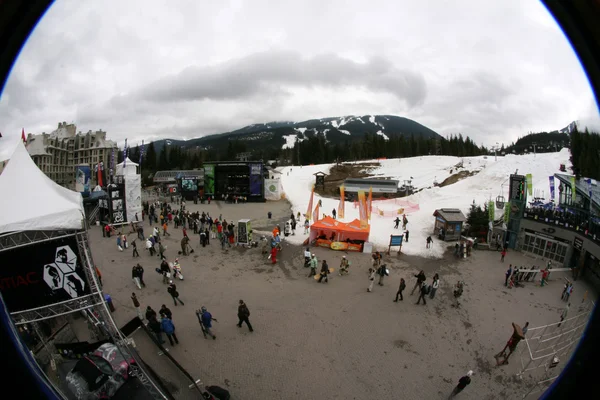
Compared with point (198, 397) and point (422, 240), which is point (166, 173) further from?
point (198, 397)

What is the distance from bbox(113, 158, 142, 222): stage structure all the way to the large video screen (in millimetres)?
15049

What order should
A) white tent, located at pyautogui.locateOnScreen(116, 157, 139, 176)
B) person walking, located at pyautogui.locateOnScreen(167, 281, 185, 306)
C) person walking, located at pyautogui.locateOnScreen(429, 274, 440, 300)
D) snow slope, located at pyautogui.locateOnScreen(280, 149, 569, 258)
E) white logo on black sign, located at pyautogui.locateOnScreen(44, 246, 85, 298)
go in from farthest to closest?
white tent, located at pyautogui.locateOnScreen(116, 157, 139, 176) → snow slope, located at pyautogui.locateOnScreen(280, 149, 569, 258) → person walking, located at pyautogui.locateOnScreen(429, 274, 440, 300) → person walking, located at pyautogui.locateOnScreen(167, 281, 185, 306) → white logo on black sign, located at pyautogui.locateOnScreen(44, 246, 85, 298)

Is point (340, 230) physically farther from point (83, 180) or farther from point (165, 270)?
point (83, 180)

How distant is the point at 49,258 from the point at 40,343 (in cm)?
257

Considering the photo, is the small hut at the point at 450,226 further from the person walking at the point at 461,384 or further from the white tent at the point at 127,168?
the white tent at the point at 127,168

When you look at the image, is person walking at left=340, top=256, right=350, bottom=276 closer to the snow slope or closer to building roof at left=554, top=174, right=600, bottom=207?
the snow slope

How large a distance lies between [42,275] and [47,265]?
9.5 inches

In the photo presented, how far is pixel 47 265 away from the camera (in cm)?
678

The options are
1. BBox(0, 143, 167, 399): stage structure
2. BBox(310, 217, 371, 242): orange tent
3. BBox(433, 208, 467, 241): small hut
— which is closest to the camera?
BBox(0, 143, 167, 399): stage structure

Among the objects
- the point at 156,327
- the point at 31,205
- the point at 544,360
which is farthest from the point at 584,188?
the point at 31,205

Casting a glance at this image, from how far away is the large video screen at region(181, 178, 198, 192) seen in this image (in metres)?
39.2

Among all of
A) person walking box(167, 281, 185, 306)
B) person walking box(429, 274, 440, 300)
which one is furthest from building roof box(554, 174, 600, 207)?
person walking box(167, 281, 185, 306)

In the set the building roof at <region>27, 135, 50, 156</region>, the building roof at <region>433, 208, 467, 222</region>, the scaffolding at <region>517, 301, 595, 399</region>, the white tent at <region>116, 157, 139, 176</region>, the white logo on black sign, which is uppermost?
the building roof at <region>27, 135, 50, 156</region>

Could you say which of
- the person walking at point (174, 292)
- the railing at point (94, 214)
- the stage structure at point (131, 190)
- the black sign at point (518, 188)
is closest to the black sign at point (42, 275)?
the person walking at point (174, 292)
